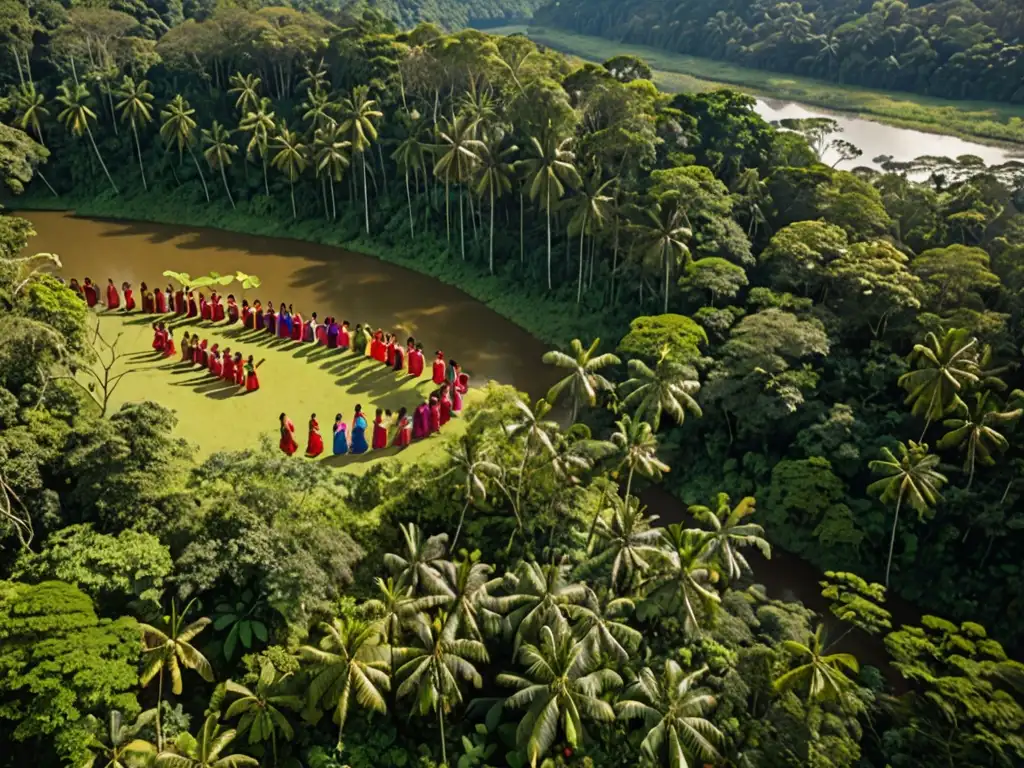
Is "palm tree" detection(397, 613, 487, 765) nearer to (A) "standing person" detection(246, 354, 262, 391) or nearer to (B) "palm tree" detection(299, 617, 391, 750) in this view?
(B) "palm tree" detection(299, 617, 391, 750)

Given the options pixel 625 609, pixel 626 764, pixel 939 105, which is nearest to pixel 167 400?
Result: pixel 625 609

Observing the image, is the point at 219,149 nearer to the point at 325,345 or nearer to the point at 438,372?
the point at 325,345

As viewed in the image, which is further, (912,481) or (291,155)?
(291,155)

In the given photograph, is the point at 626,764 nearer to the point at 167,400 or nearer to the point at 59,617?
the point at 59,617

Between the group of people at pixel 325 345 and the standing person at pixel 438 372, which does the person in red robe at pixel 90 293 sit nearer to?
the group of people at pixel 325 345

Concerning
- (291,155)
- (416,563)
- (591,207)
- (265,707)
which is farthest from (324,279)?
(265,707)

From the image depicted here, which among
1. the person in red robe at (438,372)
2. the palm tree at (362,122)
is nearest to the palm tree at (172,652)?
the person in red robe at (438,372)
